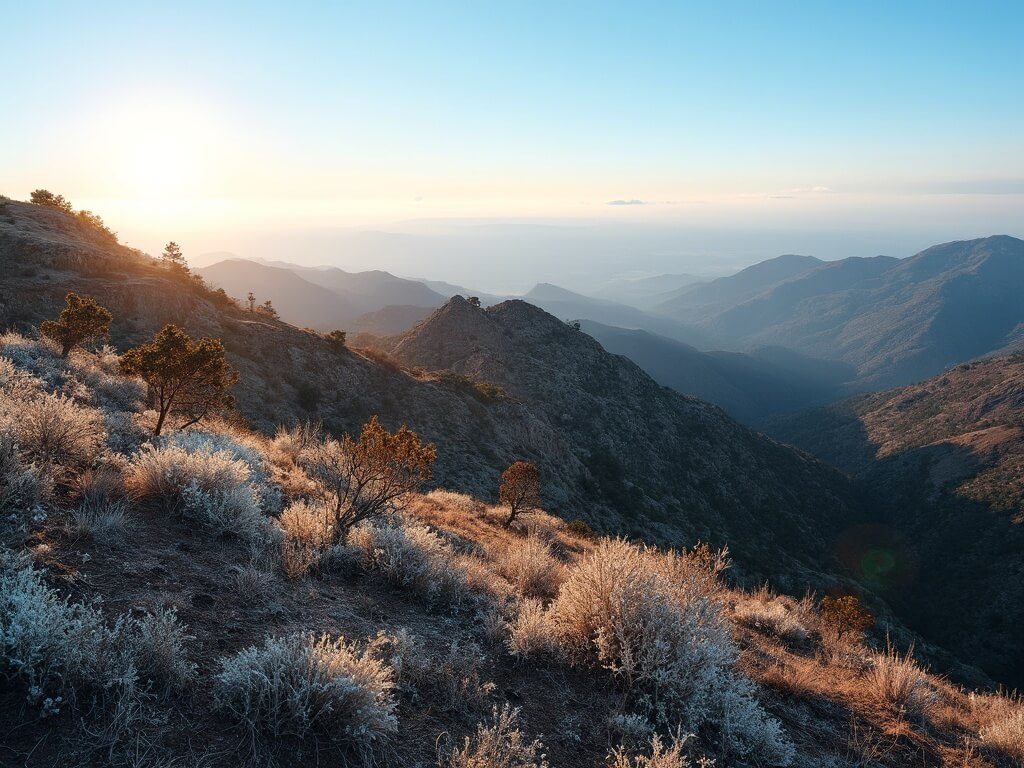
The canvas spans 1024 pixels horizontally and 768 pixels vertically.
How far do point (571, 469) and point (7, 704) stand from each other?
155ft

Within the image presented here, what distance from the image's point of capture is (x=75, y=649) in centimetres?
327

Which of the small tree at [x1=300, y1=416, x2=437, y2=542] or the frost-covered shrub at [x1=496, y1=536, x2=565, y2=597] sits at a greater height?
the small tree at [x1=300, y1=416, x2=437, y2=542]

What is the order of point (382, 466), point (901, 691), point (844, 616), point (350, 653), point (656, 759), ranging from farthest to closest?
point (844, 616), point (382, 466), point (901, 691), point (350, 653), point (656, 759)

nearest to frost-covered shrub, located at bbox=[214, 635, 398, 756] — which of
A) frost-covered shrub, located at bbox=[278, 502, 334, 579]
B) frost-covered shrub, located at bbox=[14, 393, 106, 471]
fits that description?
frost-covered shrub, located at bbox=[278, 502, 334, 579]

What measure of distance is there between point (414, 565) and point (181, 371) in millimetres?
8092

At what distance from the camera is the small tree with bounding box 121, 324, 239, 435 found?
11102 millimetres

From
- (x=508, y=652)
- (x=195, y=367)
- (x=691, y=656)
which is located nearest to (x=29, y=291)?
(x=195, y=367)

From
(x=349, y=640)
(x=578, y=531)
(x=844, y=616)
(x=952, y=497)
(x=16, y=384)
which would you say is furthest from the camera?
(x=952, y=497)

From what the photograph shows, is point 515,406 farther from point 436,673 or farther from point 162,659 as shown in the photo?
point 162,659

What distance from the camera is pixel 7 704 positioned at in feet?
10.3

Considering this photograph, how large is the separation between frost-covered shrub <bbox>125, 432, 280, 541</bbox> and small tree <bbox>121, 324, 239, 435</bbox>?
4235mm

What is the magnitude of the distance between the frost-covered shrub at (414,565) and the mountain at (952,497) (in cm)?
8484

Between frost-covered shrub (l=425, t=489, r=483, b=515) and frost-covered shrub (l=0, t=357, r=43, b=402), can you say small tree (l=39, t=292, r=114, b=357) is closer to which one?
frost-covered shrub (l=0, t=357, r=43, b=402)

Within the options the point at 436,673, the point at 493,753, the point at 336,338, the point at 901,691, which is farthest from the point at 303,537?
the point at 336,338
